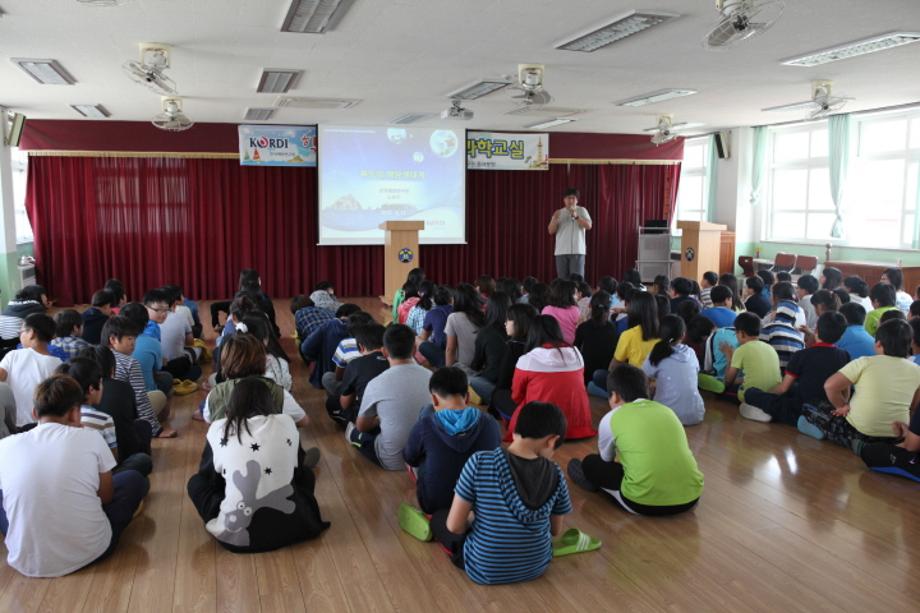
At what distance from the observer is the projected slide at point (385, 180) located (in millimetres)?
11109

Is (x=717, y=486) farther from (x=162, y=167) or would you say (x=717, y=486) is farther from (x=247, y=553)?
(x=162, y=167)

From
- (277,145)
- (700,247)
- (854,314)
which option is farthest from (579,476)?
(277,145)

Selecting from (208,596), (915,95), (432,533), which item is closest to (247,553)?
(208,596)

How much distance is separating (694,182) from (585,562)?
11657 millimetres

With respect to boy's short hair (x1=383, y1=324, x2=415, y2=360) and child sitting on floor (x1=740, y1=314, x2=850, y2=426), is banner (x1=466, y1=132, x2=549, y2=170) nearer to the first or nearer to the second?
child sitting on floor (x1=740, y1=314, x2=850, y2=426)

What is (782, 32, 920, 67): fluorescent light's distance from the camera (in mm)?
5422

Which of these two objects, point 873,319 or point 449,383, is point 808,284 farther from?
point 449,383

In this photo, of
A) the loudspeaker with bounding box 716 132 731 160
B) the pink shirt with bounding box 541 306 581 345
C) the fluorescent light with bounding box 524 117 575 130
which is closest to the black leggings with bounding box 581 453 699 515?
the pink shirt with bounding box 541 306 581 345

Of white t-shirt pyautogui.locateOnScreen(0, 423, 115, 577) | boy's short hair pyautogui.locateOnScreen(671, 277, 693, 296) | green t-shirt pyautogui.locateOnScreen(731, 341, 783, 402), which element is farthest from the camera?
boy's short hair pyautogui.locateOnScreen(671, 277, 693, 296)

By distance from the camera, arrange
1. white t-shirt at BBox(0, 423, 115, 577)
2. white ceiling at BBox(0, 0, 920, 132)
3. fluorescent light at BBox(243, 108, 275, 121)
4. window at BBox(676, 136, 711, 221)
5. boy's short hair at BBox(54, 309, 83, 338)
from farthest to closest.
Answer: window at BBox(676, 136, 711, 221)
fluorescent light at BBox(243, 108, 275, 121)
white ceiling at BBox(0, 0, 920, 132)
boy's short hair at BBox(54, 309, 83, 338)
white t-shirt at BBox(0, 423, 115, 577)

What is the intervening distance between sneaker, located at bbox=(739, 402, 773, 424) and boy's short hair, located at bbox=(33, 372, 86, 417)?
423 cm

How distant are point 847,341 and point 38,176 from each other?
10.4m

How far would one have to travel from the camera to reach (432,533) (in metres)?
3.21

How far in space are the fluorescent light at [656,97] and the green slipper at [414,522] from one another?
6.26 metres
